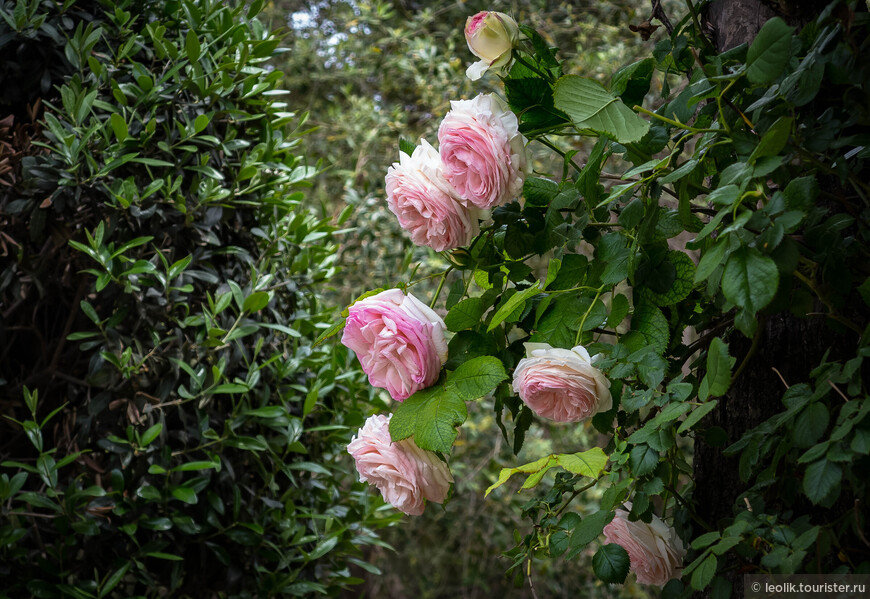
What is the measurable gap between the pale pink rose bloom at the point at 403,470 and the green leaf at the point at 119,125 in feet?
2.61

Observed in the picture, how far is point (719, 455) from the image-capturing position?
85 cm

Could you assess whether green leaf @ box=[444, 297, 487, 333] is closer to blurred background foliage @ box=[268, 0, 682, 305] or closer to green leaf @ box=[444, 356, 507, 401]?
green leaf @ box=[444, 356, 507, 401]

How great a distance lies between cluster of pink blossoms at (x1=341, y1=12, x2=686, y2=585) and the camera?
713mm

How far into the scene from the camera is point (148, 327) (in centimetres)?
128

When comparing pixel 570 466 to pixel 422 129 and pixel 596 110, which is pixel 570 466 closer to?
pixel 596 110

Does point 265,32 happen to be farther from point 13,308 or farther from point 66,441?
point 66,441

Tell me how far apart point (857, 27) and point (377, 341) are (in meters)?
0.54

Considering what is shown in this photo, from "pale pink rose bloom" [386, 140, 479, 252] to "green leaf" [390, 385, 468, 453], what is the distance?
17 centimetres

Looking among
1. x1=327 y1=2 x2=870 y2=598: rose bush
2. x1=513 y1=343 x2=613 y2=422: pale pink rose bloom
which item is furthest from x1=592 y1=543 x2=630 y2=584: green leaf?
x1=513 y1=343 x2=613 y2=422: pale pink rose bloom

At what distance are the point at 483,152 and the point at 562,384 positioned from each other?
0.25m

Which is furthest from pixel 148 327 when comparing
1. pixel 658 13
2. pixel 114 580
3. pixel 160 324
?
pixel 658 13

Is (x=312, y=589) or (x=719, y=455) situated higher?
(x=719, y=455)

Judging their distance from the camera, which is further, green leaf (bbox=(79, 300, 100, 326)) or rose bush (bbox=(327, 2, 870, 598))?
green leaf (bbox=(79, 300, 100, 326))

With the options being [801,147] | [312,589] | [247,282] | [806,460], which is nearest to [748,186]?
[801,147]
